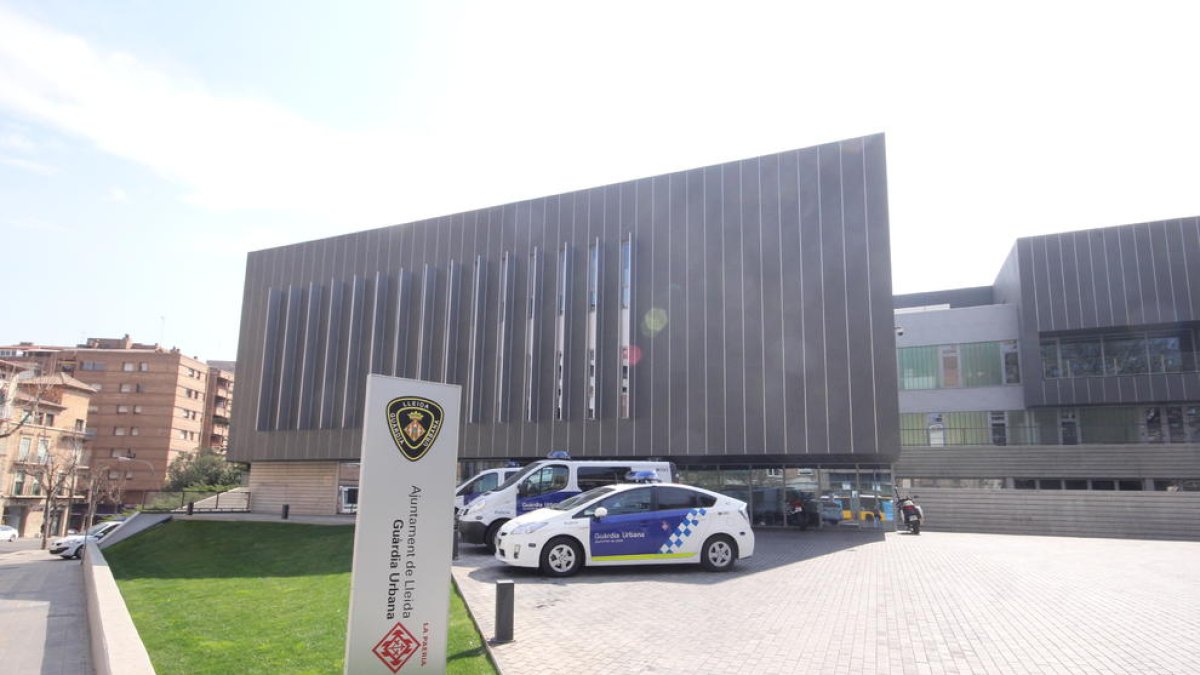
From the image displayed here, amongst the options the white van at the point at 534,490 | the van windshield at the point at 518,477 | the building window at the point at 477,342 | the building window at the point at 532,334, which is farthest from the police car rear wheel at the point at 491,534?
the building window at the point at 477,342

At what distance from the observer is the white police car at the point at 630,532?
11789mm

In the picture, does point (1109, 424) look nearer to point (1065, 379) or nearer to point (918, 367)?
point (1065, 379)

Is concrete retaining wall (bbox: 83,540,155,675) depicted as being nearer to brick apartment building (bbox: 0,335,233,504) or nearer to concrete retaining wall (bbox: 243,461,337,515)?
concrete retaining wall (bbox: 243,461,337,515)

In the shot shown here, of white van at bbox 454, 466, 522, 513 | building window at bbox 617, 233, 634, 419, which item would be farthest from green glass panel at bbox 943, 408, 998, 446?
white van at bbox 454, 466, 522, 513

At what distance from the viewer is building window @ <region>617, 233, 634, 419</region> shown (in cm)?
2627

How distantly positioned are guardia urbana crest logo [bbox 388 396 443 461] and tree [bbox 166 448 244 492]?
58603 millimetres

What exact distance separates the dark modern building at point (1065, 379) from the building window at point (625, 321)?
13.0 m

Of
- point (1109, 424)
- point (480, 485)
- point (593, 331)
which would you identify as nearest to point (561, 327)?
point (593, 331)

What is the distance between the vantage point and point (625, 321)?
2683 cm

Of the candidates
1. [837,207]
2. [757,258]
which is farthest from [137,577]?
[837,207]

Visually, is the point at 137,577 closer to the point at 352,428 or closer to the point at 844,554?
the point at 352,428

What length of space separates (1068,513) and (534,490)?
21.3 m

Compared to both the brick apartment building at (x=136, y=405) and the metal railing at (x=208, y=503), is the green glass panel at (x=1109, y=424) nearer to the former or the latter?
the metal railing at (x=208, y=503)

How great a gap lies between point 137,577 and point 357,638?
17424 mm
